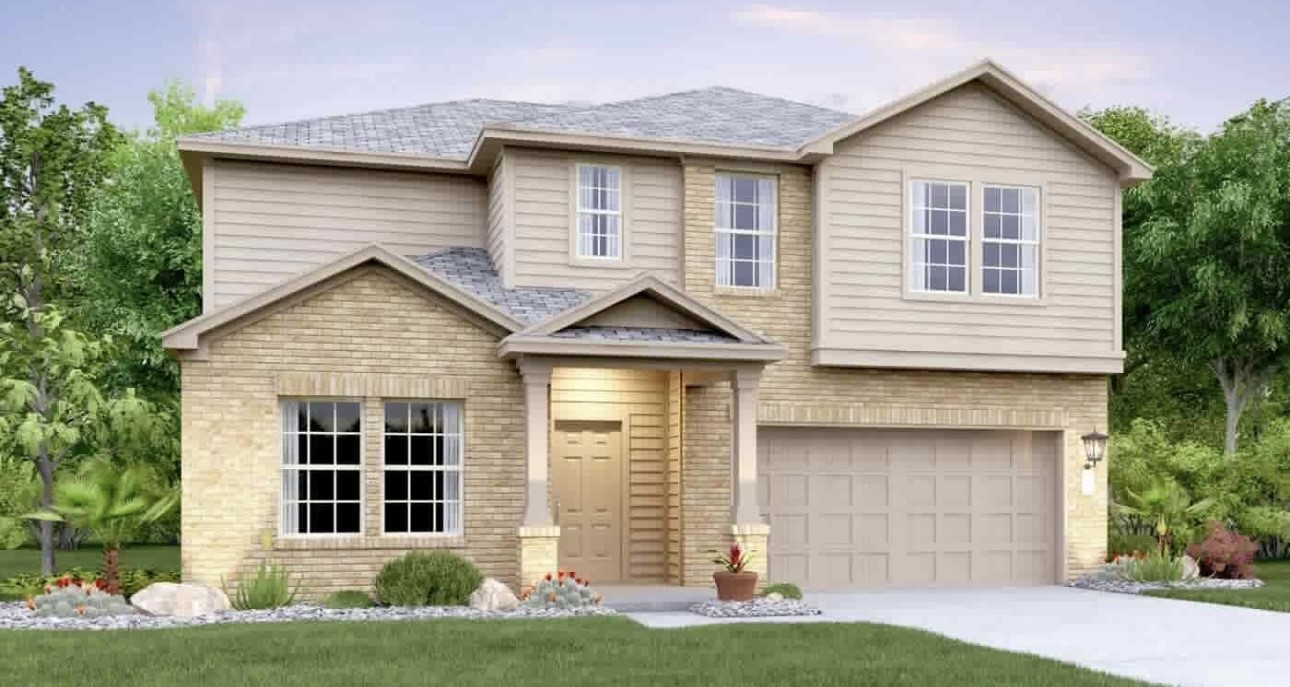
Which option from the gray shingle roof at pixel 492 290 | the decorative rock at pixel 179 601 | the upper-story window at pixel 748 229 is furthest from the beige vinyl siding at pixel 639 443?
the decorative rock at pixel 179 601

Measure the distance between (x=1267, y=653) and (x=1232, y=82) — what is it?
77.1ft

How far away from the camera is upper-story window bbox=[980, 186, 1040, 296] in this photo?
20.6m

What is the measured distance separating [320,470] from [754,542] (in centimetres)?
522

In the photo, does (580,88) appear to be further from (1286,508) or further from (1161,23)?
(1286,508)

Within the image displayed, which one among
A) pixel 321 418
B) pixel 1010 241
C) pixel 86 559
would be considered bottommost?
pixel 86 559

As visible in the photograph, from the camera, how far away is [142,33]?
39.2m

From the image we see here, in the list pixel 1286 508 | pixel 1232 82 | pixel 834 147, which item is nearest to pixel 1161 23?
pixel 1232 82

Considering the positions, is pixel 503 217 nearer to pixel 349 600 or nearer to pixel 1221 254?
pixel 349 600

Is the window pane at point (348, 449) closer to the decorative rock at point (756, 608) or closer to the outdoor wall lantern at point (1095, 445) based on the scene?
the decorative rock at point (756, 608)

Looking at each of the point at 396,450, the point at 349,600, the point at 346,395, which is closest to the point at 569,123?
the point at 346,395

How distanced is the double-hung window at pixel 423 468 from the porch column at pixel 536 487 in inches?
35.8

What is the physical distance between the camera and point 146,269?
29.2 metres

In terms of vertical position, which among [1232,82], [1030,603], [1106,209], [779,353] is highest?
[1232,82]

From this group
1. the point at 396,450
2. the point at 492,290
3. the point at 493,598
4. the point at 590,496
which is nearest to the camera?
the point at 493,598
